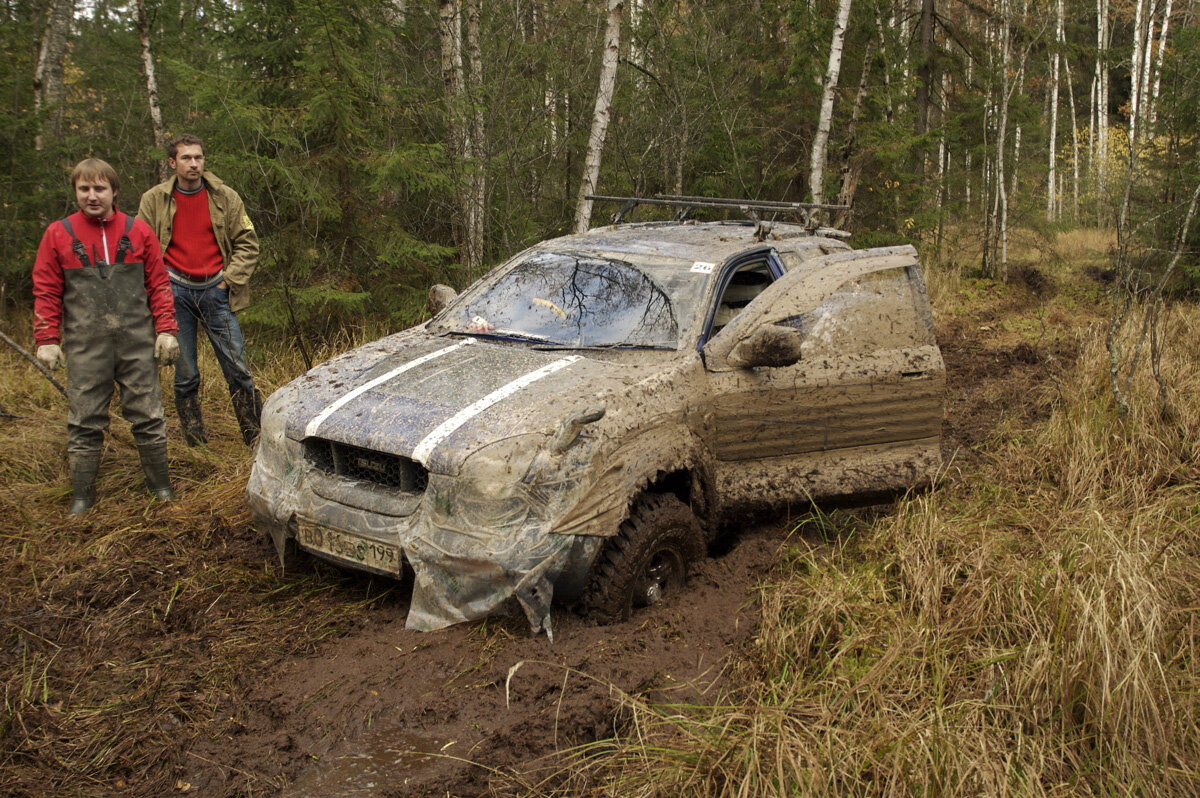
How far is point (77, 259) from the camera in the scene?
192 inches

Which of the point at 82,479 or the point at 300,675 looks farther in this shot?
the point at 82,479

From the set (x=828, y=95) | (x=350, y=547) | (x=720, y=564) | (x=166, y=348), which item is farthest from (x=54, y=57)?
(x=720, y=564)

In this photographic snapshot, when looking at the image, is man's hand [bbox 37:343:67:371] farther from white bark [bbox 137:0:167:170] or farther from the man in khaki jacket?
white bark [bbox 137:0:167:170]

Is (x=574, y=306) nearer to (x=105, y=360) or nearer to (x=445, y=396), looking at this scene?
(x=445, y=396)

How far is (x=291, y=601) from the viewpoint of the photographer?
4.12 metres

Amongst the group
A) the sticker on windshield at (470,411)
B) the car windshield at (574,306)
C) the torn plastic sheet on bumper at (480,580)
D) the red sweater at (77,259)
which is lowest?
the torn plastic sheet on bumper at (480,580)

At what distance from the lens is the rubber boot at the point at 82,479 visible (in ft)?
16.8

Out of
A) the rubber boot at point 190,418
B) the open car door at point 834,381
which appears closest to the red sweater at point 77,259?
the rubber boot at point 190,418

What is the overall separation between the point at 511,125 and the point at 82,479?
572 centimetres

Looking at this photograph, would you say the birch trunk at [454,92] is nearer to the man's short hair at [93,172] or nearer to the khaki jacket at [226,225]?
the khaki jacket at [226,225]

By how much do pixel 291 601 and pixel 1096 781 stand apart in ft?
10.8

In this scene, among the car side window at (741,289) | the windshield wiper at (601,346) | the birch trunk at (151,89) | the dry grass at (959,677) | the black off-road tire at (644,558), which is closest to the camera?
the dry grass at (959,677)

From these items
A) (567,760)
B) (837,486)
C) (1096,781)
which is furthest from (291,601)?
(1096,781)

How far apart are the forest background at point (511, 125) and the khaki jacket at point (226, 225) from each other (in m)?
0.94
